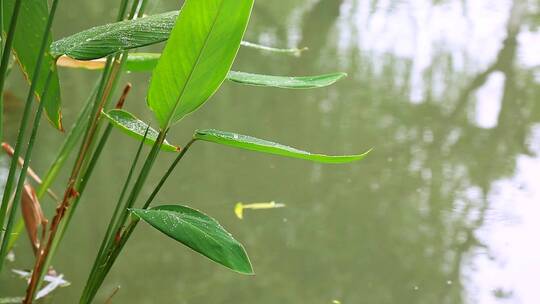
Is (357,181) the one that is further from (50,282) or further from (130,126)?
(130,126)

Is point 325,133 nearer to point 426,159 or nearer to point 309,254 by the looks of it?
point 426,159

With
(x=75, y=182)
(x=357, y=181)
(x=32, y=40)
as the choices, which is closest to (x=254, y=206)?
(x=357, y=181)

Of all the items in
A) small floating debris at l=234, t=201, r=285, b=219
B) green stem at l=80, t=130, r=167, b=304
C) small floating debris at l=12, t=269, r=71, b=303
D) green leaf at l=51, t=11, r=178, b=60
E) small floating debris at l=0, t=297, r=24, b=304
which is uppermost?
green leaf at l=51, t=11, r=178, b=60

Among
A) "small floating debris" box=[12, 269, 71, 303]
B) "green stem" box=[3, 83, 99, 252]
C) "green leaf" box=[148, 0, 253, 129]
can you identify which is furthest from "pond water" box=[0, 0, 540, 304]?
"green leaf" box=[148, 0, 253, 129]

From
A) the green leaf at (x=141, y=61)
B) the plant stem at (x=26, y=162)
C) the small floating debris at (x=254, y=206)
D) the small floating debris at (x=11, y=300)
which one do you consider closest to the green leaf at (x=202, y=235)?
the plant stem at (x=26, y=162)

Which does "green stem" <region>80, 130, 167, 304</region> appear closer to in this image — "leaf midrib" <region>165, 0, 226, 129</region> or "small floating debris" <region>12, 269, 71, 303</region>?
"leaf midrib" <region>165, 0, 226, 129</region>

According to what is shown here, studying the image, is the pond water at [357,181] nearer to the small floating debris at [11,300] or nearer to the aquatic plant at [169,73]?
the small floating debris at [11,300]
